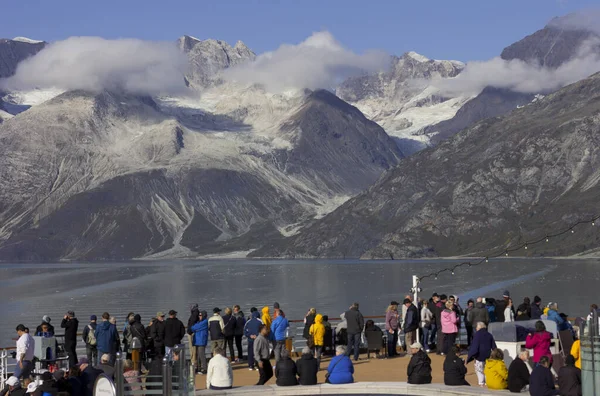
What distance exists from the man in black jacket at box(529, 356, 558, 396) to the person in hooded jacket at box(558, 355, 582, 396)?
298 millimetres

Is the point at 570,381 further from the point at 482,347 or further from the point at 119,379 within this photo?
the point at 119,379

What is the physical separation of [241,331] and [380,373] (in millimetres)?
6793

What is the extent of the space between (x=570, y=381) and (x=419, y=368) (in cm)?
514

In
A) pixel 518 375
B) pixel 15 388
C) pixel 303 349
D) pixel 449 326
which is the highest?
pixel 449 326

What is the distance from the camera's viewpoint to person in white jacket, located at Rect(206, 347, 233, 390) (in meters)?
28.9

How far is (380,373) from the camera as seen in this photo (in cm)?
3438

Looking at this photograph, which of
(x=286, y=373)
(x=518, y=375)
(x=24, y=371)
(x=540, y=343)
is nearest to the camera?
(x=518, y=375)

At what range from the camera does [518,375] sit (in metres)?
Answer: 27.3

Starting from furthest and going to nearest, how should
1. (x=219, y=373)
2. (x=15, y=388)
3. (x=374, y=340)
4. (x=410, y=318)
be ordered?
(x=410, y=318), (x=374, y=340), (x=219, y=373), (x=15, y=388)

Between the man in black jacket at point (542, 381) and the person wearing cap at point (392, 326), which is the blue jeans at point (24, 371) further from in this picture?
the person wearing cap at point (392, 326)

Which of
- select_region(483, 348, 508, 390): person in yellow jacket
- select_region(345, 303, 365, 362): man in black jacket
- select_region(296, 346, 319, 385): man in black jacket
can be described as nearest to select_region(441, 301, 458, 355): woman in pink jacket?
select_region(345, 303, 365, 362): man in black jacket

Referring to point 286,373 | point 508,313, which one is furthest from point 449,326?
point 286,373

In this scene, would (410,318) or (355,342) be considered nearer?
(355,342)

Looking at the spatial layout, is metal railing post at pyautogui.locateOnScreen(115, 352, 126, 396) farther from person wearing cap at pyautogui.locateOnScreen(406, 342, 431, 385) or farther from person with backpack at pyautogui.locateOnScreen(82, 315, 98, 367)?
person with backpack at pyautogui.locateOnScreen(82, 315, 98, 367)
